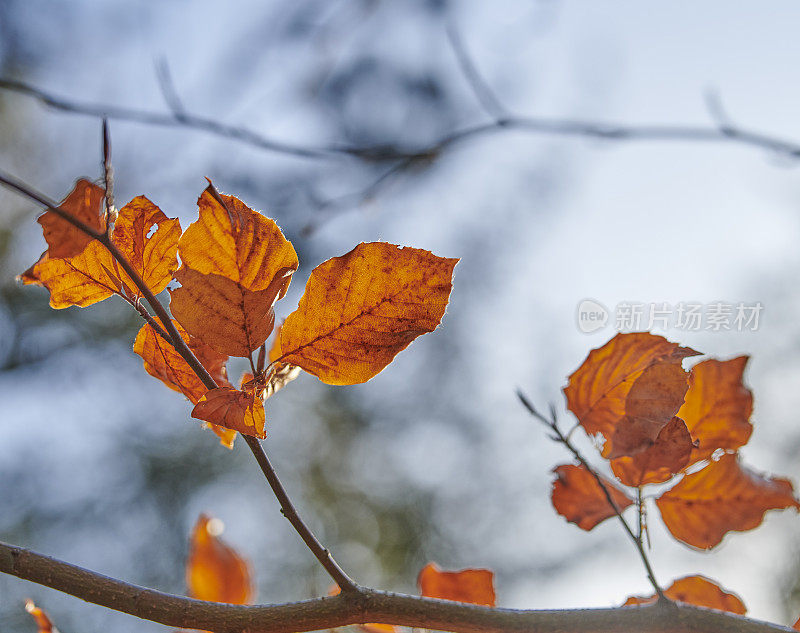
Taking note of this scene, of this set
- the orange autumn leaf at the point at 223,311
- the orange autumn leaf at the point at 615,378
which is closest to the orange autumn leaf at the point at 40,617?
the orange autumn leaf at the point at 223,311

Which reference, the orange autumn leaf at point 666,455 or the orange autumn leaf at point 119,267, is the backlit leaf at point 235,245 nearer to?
the orange autumn leaf at point 119,267

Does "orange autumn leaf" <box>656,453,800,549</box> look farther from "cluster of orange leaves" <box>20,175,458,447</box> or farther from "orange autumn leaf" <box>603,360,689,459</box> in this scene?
"cluster of orange leaves" <box>20,175,458,447</box>

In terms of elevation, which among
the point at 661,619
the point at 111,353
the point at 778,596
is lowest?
the point at 661,619

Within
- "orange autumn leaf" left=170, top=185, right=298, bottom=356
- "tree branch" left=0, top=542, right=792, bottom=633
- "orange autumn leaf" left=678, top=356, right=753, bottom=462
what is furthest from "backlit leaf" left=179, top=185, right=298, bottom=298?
"orange autumn leaf" left=678, top=356, right=753, bottom=462

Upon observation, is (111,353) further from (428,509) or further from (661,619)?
(661,619)

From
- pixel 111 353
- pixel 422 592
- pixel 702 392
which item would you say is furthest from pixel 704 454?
pixel 111 353

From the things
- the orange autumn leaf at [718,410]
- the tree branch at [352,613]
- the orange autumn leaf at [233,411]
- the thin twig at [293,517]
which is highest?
the orange autumn leaf at [718,410]
